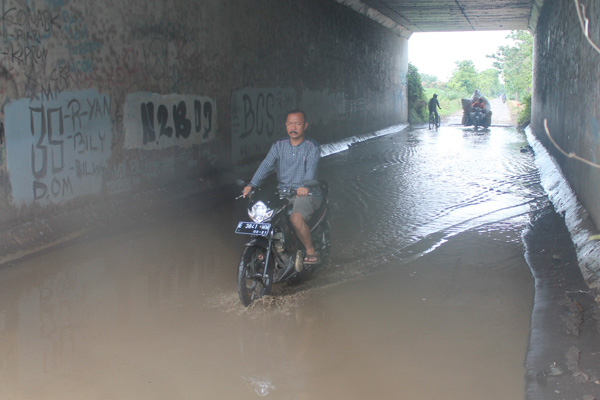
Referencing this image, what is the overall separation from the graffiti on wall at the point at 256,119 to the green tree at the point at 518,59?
4010 cm

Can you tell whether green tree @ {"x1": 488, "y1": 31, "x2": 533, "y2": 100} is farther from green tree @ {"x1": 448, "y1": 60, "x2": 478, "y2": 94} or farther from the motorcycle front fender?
the motorcycle front fender

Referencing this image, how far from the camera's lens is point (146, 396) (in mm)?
3592

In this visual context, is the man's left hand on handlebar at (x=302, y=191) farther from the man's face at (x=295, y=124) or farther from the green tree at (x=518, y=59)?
the green tree at (x=518, y=59)

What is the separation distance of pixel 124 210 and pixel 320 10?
11380mm

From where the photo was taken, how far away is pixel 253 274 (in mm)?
5219

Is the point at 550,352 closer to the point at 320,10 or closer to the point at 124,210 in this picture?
the point at 124,210

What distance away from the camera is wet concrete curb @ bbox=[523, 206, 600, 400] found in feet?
12.1

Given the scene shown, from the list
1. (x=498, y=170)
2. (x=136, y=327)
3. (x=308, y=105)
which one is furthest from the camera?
(x=308, y=105)

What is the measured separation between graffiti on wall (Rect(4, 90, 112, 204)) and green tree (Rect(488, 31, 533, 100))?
154 feet

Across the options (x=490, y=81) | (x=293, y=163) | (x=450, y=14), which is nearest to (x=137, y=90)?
(x=293, y=163)

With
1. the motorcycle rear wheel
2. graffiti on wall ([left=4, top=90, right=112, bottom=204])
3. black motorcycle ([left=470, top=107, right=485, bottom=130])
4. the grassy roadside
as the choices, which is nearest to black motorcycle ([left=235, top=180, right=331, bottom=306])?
the motorcycle rear wheel

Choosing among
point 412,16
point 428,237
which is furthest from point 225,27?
point 412,16

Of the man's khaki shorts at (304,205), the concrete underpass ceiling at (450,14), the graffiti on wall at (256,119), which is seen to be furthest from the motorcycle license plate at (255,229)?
the concrete underpass ceiling at (450,14)

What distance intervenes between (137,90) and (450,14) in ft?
63.3
